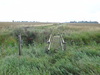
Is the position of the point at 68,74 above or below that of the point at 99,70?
below

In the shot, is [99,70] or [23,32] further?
[23,32]

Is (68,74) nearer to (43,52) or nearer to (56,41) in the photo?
(43,52)

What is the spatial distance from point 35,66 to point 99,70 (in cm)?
246

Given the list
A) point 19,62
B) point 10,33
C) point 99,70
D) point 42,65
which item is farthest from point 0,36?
point 99,70

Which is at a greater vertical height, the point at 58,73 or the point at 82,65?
the point at 82,65

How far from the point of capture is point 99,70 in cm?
417

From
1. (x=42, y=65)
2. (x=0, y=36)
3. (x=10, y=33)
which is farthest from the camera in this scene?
(x=10, y=33)

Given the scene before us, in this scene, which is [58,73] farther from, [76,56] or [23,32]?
[23,32]

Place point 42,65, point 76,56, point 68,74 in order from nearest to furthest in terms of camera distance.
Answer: point 68,74 < point 42,65 < point 76,56

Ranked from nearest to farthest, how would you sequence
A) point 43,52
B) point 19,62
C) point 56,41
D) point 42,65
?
point 42,65 → point 19,62 → point 43,52 → point 56,41

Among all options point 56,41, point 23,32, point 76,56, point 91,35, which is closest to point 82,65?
point 76,56

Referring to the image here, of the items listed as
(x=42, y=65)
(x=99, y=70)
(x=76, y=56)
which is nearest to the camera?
(x=99, y=70)

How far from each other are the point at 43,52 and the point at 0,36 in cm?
607

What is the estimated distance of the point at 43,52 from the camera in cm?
762
